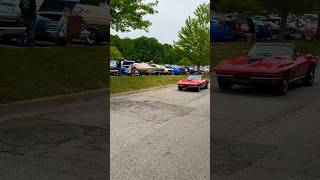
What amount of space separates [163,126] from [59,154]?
5.37 feet

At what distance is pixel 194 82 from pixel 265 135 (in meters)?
1.49

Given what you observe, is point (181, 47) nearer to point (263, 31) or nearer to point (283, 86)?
point (283, 86)

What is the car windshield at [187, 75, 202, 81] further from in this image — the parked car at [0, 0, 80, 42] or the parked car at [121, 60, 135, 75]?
the parked car at [0, 0, 80, 42]

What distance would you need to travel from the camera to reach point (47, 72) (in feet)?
36.2

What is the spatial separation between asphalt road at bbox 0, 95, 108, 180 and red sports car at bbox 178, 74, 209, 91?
139cm

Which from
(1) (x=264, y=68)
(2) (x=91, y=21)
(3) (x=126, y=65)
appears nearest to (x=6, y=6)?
(2) (x=91, y=21)

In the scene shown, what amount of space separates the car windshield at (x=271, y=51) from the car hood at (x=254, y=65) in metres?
0.17

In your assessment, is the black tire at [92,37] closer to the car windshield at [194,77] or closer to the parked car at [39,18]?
the parked car at [39,18]

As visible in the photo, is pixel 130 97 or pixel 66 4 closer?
pixel 130 97

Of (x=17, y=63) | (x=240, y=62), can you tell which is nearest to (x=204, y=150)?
(x=240, y=62)

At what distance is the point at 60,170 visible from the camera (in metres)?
4.47

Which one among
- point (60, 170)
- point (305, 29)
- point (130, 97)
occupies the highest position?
point (305, 29)

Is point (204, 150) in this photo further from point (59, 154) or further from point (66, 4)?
point (66, 4)

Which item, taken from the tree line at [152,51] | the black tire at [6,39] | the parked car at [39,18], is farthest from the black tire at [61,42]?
the tree line at [152,51]
